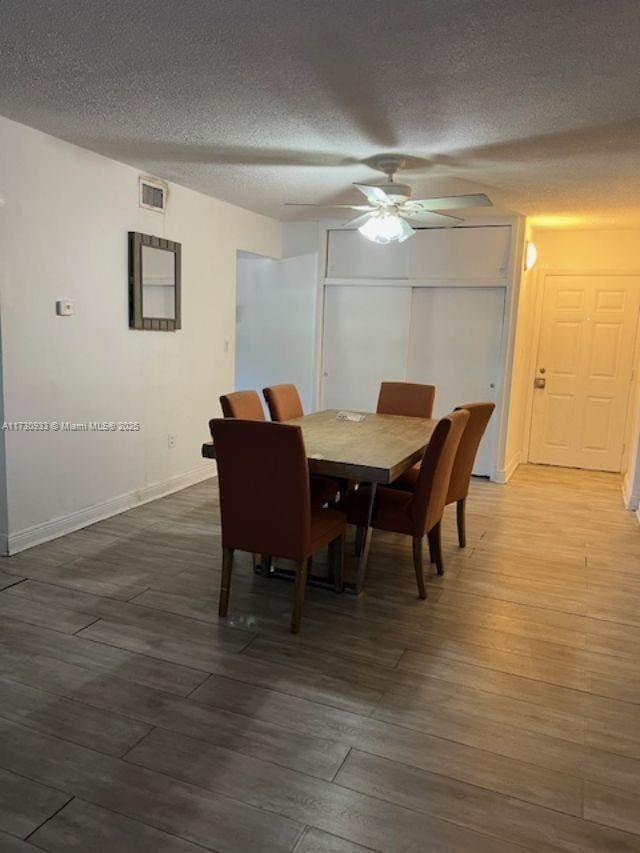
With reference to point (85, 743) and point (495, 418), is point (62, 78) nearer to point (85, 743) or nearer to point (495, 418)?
point (85, 743)

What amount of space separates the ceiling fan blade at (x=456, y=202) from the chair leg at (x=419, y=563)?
1.84m

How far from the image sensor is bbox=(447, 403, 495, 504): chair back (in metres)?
3.41

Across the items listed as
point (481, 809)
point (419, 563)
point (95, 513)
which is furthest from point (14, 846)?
point (95, 513)

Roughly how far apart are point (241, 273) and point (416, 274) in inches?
71.4

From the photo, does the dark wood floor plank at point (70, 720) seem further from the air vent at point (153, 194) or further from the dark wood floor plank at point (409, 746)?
the air vent at point (153, 194)

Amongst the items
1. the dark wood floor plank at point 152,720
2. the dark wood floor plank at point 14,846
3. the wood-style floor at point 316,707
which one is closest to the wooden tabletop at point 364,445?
the wood-style floor at point 316,707

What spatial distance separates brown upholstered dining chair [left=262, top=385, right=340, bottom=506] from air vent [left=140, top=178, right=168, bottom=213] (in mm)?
1544

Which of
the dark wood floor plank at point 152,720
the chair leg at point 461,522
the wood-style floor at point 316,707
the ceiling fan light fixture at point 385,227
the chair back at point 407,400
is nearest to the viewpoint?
the wood-style floor at point 316,707

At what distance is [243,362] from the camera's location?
6324 mm

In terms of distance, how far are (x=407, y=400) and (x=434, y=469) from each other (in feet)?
5.76

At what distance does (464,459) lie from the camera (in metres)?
3.55

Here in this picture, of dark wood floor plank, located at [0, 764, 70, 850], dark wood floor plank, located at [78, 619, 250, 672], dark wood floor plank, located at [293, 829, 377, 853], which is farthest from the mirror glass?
dark wood floor plank, located at [293, 829, 377, 853]

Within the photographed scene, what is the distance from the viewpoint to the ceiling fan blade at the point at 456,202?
3.29 metres

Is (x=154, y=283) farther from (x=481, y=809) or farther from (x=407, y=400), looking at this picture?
(x=481, y=809)
